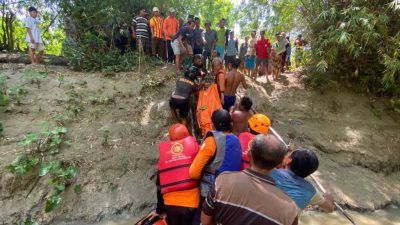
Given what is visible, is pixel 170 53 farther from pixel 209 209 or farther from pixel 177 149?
pixel 209 209

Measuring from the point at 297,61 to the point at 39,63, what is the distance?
6490mm

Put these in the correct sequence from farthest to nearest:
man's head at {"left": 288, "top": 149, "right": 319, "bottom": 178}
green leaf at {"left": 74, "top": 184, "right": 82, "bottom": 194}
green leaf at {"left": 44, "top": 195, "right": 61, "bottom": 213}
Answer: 1. green leaf at {"left": 74, "top": 184, "right": 82, "bottom": 194}
2. green leaf at {"left": 44, "top": 195, "right": 61, "bottom": 213}
3. man's head at {"left": 288, "top": 149, "right": 319, "bottom": 178}

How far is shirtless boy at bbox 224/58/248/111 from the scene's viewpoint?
6.29 meters

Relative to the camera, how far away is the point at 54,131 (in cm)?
583

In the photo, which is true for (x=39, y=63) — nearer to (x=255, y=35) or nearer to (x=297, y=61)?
(x=255, y=35)

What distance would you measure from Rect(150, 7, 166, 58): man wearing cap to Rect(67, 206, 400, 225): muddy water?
523cm

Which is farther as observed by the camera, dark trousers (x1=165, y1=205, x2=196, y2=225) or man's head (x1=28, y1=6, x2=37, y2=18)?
man's head (x1=28, y1=6, x2=37, y2=18)

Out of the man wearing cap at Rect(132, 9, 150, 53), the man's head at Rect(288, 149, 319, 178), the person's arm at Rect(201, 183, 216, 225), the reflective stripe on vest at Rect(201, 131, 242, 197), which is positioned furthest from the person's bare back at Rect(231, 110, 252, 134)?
the man wearing cap at Rect(132, 9, 150, 53)

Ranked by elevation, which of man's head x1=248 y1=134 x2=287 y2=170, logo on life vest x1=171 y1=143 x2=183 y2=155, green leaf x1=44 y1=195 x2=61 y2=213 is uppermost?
man's head x1=248 y1=134 x2=287 y2=170

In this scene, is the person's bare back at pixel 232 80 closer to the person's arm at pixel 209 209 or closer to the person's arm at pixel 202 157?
the person's arm at pixel 202 157

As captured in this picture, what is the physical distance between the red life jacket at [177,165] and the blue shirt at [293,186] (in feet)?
3.44

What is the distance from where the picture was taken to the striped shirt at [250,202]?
2.05 meters

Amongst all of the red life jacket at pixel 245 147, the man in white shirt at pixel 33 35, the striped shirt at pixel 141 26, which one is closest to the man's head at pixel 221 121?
the red life jacket at pixel 245 147

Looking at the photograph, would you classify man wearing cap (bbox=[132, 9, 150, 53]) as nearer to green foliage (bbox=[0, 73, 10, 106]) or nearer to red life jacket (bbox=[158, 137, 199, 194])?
green foliage (bbox=[0, 73, 10, 106])
